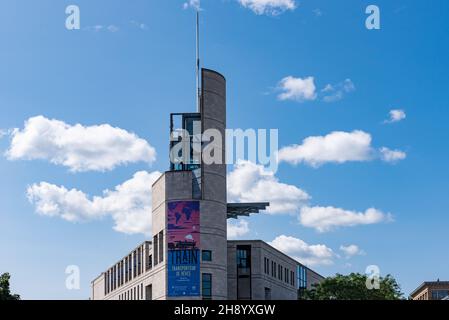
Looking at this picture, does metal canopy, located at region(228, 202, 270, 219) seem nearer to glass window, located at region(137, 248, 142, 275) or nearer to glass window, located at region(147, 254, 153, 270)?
glass window, located at region(147, 254, 153, 270)

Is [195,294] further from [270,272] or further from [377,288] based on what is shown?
[377,288]

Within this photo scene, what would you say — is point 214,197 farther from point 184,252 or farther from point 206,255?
point 184,252

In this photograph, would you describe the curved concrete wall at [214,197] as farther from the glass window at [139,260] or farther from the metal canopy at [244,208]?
the glass window at [139,260]

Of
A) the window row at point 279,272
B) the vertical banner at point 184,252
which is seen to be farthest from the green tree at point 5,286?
the window row at point 279,272

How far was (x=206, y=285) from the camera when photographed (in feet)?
320

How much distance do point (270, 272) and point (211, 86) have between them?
32.3 m

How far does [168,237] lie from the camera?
9825 cm

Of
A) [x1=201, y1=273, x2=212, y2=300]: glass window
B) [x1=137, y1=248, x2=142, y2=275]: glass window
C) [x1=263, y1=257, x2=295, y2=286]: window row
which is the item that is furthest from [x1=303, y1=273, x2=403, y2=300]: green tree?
[x1=137, y1=248, x2=142, y2=275]: glass window

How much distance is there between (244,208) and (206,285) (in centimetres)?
1404

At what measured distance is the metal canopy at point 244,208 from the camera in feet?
344

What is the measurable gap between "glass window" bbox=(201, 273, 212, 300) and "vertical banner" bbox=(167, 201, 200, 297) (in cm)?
95

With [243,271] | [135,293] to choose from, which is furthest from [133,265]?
[243,271]

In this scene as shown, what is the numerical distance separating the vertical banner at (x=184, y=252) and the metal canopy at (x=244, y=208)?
8645mm
